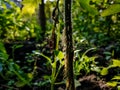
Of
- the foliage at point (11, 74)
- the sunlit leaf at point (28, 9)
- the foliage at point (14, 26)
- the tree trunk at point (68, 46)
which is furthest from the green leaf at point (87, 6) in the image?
the foliage at point (14, 26)

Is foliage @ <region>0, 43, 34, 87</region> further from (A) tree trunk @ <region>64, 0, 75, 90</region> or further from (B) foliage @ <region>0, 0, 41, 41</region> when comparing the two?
(B) foliage @ <region>0, 0, 41, 41</region>

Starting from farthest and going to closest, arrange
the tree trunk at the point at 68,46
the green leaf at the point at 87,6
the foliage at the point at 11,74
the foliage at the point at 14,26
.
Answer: the foliage at the point at 14,26
the foliage at the point at 11,74
the tree trunk at the point at 68,46
the green leaf at the point at 87,6

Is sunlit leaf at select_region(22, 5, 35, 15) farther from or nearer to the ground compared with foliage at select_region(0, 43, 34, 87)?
farther from the ground

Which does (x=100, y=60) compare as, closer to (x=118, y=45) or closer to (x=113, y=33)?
(x=118, y=45)

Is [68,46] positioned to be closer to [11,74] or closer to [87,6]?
[87,6]

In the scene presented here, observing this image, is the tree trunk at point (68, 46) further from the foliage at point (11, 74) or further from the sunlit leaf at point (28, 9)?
the foliage at point (11, 74)

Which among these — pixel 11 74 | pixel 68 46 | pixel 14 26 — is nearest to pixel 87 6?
pixel 68 46

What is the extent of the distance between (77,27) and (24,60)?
4.28ft

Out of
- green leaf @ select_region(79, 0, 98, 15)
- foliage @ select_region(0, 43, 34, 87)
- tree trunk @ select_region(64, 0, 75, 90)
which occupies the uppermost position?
green leaf @ select_region(79, 0, 98, 15)

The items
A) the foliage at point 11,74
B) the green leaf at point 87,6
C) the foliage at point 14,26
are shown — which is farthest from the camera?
the foliage at point 14,26

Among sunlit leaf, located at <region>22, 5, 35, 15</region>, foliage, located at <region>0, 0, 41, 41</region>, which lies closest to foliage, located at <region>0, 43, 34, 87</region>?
sunlit leaf, located at <region>22, 5, 35, 15</region>

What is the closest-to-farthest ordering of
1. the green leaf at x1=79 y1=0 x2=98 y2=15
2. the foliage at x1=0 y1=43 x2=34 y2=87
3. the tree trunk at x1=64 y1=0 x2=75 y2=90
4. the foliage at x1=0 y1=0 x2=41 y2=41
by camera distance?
the green leaf at x1=79 y1=0 x2=98 y2=15 → the tree trunk at x1=64 y1=0 x2=75 y2=90 → the foliage at x1=0 y1=43 x2=34 y2=87 → the foliage at x1=0 y1=0 x2=41 y2=41

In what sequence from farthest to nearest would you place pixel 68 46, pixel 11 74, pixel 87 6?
pixel 11 74 < pixel 68 46 < pixel 87 6

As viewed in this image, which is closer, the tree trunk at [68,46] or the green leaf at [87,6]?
the green leaf at [87,6]
